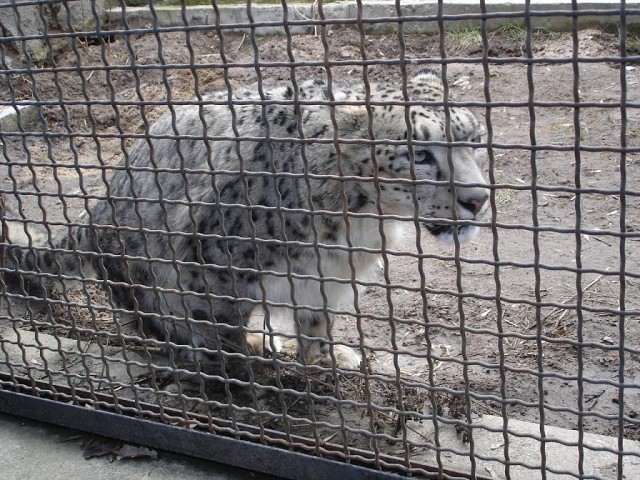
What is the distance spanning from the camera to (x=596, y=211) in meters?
5.36

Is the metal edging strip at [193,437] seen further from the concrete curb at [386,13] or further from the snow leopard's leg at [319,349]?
the concrete curb at [386,13]

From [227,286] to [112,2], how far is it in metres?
7.59

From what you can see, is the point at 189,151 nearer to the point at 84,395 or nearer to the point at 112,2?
the point at 84,395

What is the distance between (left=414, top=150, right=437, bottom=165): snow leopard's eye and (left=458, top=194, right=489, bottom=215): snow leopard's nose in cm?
28

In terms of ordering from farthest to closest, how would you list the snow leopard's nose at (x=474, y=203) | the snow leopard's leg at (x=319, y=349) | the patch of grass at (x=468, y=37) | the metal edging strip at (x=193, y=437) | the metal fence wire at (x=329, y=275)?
the patch of grass at (x=468, y=37) < the snow leopard's leg at (x=319, y=349) < the snow leopard's nose at (x=474, y=203) < the metal edging strip at (x=193, y=437) < the metal fence wire at (x=329, y=275)

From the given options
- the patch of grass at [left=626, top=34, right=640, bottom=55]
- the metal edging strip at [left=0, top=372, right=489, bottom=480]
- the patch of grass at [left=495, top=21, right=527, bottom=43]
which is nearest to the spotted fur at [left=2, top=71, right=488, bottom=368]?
the metal edging strip at [left=0, top=372, right=489, bottom=480]

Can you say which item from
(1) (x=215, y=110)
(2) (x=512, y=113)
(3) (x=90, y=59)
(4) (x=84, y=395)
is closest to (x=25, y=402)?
(4) (x=84, y=395)

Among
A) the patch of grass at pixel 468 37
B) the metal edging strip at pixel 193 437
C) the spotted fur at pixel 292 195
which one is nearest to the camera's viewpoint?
the metal edging strip at pixel 193 437

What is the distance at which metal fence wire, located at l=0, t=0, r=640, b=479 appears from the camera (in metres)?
2.28

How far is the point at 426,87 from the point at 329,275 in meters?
0.99

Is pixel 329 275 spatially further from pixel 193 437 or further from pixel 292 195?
pixel 193 437

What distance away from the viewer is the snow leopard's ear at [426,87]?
11.5 ft

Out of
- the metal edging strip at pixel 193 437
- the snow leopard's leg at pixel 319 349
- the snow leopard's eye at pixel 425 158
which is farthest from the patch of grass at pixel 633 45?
the metal edging strip at pixel 193 437

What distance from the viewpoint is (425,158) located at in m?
3.36
